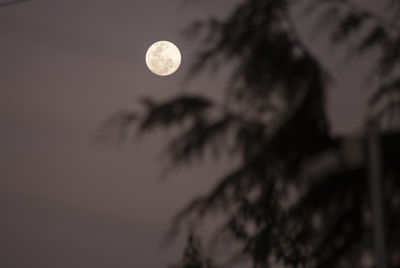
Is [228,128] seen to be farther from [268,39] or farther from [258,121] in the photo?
[268,39]

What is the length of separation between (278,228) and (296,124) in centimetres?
205

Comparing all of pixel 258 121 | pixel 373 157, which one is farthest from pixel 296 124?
pixel 373 157

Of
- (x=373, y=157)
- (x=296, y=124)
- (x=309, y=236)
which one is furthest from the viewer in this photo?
(x=296, y=124)

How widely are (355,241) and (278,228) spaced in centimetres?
139

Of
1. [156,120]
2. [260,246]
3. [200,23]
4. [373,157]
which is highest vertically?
[200,23]

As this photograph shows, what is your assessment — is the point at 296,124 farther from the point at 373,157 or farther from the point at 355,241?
the point at 373,157

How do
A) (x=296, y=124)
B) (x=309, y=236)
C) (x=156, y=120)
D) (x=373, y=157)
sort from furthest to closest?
(x=156, y=120) < (x=296, y=124) < (x=309, y=236) < (x=373, y=157)

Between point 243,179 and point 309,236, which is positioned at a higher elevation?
point 243,179

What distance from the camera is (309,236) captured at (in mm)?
4906

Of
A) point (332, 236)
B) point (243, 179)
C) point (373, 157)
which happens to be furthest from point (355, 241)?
point (373, 157)

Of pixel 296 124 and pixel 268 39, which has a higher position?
pixel 268 39

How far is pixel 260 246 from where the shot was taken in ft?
14.0

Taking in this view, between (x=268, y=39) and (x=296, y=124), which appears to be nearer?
(x=296, y=124)

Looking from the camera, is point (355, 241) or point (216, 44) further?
point (216, 44)
